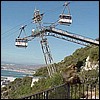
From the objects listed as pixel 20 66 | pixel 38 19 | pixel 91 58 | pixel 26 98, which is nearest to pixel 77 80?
pixel 26 98

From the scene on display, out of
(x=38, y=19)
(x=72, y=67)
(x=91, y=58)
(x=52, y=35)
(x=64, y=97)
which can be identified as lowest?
(x=64, y=97)

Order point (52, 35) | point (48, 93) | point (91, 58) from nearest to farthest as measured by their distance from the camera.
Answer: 1. point (48, 93)
2. point (91, 58)
3. point (52, 35)

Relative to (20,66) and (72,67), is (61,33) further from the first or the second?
(20,66)

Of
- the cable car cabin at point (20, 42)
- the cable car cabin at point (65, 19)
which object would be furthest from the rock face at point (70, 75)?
the cable car cabin at point (20, 42)

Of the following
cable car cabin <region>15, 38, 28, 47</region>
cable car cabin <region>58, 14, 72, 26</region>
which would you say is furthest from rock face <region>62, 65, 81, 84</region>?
Result: cable car cabin <region>15, 38, 28, 47</region>

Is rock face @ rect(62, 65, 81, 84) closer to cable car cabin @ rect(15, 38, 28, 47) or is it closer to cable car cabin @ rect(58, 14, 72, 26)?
cable car cabin @ rect(58, 14, 72, 26)

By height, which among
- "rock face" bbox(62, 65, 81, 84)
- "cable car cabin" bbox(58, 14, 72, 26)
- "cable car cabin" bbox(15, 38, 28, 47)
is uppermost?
"cable car cabin" bbox(58, 14, 72, 26)

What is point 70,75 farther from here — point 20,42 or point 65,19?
point 20,42

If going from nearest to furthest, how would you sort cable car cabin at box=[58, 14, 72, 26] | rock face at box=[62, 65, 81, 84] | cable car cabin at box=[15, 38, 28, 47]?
rock face at box=[62, 65, 81, 84], cable car cabin at box=[58, 14, 72, 26], cable car cabin at box=[15, 38, 28, 47]

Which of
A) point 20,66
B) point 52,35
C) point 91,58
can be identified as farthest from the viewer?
point 20,66
